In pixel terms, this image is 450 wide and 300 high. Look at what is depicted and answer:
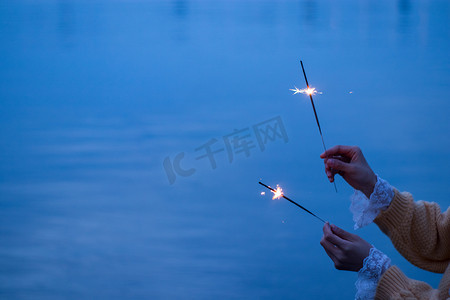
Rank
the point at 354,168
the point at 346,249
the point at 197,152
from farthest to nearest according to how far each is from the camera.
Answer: the point at 197,152 < the point at 354,168 < the point at 346,249

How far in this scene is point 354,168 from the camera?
1.12 metres

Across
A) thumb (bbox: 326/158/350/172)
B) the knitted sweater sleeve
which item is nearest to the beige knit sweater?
the knitted sweater sleeve

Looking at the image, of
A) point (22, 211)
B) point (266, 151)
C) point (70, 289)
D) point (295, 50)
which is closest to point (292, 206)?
point (266, 151)

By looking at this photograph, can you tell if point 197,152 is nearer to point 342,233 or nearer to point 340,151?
point 340,151

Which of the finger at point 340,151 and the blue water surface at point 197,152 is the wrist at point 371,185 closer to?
the finger at point 340,151

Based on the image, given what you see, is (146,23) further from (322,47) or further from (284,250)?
(284,250)

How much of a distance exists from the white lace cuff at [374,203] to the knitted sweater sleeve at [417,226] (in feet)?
0.05

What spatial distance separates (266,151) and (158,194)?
68 cm

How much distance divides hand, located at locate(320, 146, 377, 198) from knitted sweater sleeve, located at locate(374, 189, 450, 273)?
64 millimetres

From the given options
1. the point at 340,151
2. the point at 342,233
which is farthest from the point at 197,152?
the point at 342,233

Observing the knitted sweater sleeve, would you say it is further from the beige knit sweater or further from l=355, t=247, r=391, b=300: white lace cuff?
l=355, t=247, r=391, b=300: white lace cuff

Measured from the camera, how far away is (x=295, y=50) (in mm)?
4973

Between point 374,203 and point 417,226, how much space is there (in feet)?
0.36

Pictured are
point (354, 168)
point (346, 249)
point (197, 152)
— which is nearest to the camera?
point (346, 249)
